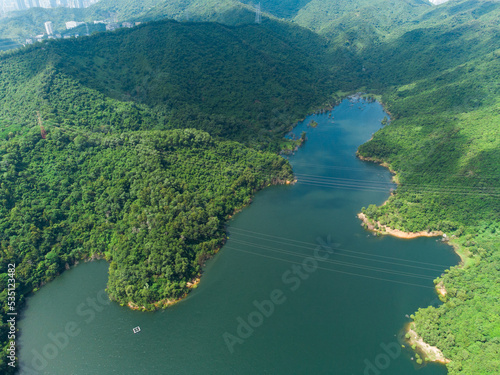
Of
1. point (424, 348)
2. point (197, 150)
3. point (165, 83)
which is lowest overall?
point (424, 348)

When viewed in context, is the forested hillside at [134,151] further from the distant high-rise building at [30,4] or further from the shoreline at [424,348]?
the distant high-rise building at [30,4]

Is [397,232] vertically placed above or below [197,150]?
below

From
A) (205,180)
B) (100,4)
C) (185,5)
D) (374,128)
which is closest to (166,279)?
(205,180)

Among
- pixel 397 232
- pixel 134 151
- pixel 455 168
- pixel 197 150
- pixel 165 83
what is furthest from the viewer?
pixel 165 83

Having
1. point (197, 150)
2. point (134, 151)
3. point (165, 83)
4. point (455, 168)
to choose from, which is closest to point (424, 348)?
point (455, 168)

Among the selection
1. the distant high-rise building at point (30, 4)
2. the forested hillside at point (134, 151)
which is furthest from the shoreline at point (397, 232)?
the distant high-rise building at point (30, 4)

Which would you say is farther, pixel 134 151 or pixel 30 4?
pixel 30 4

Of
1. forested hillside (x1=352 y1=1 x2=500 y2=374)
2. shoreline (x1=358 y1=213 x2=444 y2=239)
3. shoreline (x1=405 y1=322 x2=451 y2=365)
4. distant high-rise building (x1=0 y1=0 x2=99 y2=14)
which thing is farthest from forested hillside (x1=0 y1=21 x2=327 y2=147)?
distant high-rise building (x1=0 y1=0 x2=99 y2=14)

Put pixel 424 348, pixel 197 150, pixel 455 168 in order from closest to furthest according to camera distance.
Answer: pixel 424 348
pixel 455 168
pixel 197 150

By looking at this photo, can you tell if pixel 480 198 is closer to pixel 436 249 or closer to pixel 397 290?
pixel 436 249

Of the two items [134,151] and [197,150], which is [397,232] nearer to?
[197,150]

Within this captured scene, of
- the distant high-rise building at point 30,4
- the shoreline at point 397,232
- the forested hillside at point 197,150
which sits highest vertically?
the distant high-rise building at point 30,4
